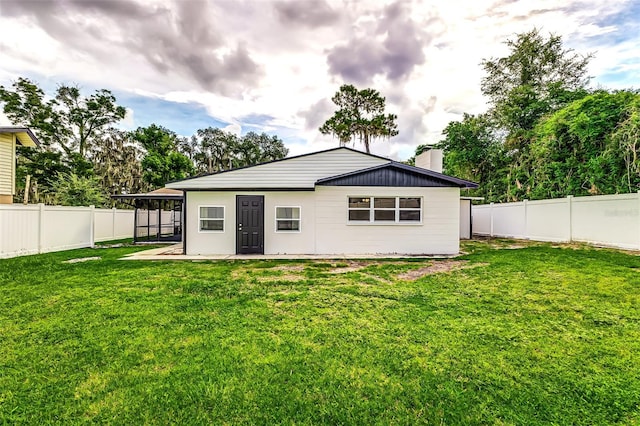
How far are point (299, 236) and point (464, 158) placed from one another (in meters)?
18.3

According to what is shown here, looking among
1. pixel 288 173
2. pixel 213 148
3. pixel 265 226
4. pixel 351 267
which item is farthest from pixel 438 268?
pixel 213 148

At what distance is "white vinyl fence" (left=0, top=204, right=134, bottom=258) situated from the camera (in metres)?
9.46

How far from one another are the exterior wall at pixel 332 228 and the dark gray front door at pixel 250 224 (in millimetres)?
203

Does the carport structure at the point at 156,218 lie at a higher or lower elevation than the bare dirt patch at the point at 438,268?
higher

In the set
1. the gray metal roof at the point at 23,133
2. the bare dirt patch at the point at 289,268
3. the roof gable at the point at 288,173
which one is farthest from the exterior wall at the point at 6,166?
the bare dirt patch at the point at 289,268

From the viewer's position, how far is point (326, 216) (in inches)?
441

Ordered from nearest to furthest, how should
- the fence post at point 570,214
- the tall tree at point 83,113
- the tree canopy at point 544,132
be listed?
the fence post at point 570,214, the tree canopy at point 544,132, the tall tree at point 83,113

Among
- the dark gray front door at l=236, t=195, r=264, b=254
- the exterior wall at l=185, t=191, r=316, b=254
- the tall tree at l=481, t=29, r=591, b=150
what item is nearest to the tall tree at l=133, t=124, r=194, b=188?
the exterior wall at l=185, t=191, r=316, b=254

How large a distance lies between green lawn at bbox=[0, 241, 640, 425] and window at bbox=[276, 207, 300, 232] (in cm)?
481

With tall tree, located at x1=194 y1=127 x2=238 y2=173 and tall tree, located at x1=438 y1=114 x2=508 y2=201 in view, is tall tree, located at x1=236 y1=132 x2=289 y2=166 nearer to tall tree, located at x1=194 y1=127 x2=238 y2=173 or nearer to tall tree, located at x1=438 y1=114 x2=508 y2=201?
tall tree, located at x1=194 y1=127 x2=238 y2=173

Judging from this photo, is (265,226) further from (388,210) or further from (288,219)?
(388,210)

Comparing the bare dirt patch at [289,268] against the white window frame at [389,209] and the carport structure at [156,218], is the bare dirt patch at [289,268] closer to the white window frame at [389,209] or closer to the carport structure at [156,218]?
the white window frame at [389,209]

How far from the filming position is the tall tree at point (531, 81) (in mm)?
20016

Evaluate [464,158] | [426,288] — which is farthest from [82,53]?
[464,158]
